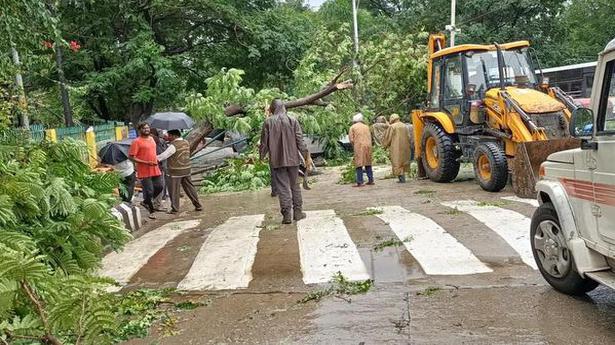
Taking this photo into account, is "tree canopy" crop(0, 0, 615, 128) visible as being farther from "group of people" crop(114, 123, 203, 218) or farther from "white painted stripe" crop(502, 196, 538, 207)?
"white painted stripe" crop(502, 196, 538, 207)

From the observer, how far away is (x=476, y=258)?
251 inches

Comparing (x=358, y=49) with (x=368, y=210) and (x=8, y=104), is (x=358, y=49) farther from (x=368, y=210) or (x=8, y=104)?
(x=8, y=104)

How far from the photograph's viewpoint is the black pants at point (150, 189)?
11.0m

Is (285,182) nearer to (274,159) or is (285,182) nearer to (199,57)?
(274,159)

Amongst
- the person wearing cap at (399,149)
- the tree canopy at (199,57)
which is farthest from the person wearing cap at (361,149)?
the tree canopy at (199,57)

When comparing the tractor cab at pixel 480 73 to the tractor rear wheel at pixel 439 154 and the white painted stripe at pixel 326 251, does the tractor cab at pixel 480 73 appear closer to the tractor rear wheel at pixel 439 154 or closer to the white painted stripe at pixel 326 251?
the tractor rear wheel at pixel 439 154

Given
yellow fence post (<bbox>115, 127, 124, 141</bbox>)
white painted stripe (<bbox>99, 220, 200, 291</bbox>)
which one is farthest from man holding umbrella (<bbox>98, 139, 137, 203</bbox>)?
yellow fence post (<bbox>115, 127, 124, 141</bbox>)

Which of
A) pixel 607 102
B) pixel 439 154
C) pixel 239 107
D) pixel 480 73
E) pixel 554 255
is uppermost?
pixel 480 73

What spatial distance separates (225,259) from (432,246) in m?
2.42

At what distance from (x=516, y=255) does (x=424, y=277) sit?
3.94 ft

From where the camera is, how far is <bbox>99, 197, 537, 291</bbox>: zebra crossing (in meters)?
6.16

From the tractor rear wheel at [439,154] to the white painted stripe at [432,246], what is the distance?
14.2 feet

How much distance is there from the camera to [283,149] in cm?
894

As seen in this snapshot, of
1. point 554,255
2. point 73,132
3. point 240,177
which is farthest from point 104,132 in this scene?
point 554,255
